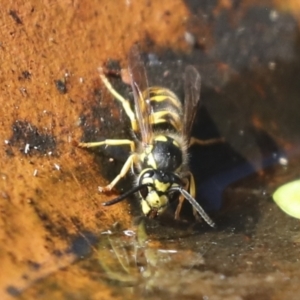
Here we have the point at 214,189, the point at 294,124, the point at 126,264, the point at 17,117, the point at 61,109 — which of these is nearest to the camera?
the point at 126,264

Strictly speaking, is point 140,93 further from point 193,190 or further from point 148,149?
point 193,190

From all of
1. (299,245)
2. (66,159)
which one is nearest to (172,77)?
(66,159)

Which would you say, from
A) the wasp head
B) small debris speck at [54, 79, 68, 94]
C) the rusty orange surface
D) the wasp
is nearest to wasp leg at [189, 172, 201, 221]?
the wasp

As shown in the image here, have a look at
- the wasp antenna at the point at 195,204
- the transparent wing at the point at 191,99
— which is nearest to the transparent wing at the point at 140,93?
the transparent wing at the point at 191,99

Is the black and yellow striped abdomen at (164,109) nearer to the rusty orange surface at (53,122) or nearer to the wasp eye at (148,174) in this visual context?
Answer: the rusty orange surface at (53,122)

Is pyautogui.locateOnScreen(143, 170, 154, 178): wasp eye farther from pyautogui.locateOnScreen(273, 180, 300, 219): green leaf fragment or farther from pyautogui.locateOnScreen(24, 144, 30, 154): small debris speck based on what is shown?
pyautogui.locateOnScreen(273, 180, 300, 219): green leaf fragment

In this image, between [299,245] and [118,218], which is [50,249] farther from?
[299,245]
